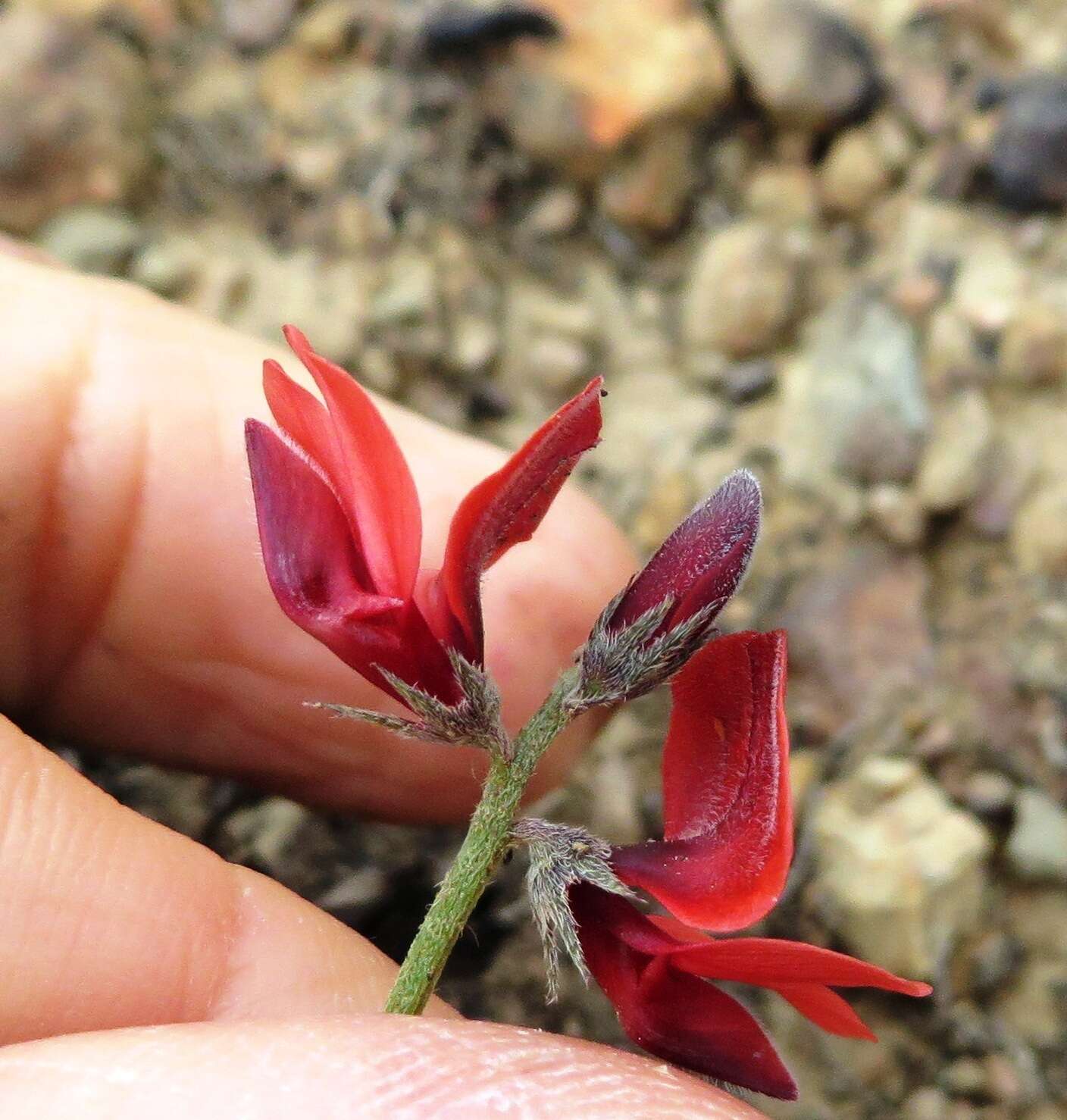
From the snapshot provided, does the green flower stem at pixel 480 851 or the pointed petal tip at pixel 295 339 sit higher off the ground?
the pointed petal tip at pixel 295 339

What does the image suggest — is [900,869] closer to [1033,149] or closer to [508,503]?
[508,503]

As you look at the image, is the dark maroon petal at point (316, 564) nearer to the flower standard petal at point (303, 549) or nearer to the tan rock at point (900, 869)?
the flower standard petal at point (303, 549)

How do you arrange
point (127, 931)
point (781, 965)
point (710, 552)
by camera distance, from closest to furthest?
Answer: point (781, 965), point (710, 552), point (127, 931)

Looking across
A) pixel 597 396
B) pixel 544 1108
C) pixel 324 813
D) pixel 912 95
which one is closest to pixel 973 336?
pixel 912 95

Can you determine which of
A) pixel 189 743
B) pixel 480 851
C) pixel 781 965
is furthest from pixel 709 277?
pixel 781 965

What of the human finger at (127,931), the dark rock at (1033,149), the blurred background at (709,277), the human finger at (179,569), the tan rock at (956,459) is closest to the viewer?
the human finger at (127,931)

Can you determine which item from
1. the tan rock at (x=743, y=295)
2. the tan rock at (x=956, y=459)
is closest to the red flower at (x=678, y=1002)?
the tan rock at (x=956, y=459)

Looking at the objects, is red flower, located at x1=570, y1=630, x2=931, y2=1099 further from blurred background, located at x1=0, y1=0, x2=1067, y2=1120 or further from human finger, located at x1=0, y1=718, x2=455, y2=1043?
blurred background, located at x1=0, y1=0, x2=1067, y2=1120
